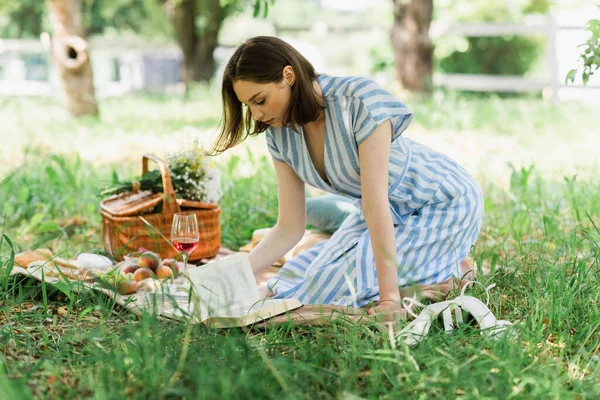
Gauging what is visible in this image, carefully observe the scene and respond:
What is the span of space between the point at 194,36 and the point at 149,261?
11.0m

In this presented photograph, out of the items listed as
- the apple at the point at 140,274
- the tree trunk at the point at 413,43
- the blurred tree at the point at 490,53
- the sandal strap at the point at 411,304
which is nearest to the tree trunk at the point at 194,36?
the tree trunk at the point at 413,43

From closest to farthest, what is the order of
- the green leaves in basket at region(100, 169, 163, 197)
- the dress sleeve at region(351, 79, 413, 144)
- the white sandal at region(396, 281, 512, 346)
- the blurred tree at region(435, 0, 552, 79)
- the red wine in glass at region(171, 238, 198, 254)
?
the white sandal at region(396, 281, 512, 346) → the dress sleeve at region(351, 79, 413, 144) → the red wine in glass at region(171, 238, 198, 254) → the green leaves in basket at region(100, 169, 163, 197) → the blurred tree at region(435, 0, 552, 79)

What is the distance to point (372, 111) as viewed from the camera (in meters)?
2.95

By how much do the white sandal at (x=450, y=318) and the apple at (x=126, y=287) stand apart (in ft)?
4.11

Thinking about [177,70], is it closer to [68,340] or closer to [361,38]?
[361,38]

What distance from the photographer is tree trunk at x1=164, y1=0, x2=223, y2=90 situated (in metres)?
13.5

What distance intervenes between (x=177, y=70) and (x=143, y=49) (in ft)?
10.7

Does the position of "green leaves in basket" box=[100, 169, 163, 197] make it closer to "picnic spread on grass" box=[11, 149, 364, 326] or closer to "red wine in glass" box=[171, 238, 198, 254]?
"picnic spread on grass" box=[11, 149, 364, 326]

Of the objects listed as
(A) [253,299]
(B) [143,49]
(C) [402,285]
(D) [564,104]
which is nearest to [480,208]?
(C) [402,285]

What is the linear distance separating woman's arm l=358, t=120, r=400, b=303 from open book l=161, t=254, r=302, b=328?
1.20 ft

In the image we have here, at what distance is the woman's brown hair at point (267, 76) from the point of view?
9.32ft

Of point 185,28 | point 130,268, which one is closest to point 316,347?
point 130,268

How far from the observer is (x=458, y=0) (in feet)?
59.5

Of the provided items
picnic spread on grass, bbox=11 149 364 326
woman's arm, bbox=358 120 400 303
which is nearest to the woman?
woman's arm, bbox=358 120 400 303
